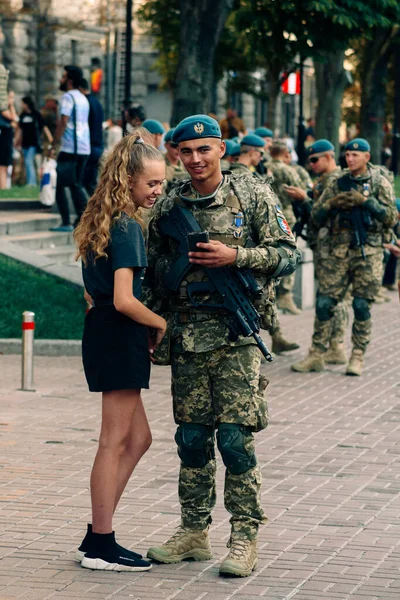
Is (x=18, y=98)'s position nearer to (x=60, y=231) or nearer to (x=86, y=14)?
(x=86, y=14)

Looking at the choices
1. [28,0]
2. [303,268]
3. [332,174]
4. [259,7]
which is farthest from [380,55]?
[332,174]

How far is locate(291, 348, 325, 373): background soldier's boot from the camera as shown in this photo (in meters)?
12.5

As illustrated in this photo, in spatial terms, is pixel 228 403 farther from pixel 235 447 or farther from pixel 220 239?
pixel 220 239

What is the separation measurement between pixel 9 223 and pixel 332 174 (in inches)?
245

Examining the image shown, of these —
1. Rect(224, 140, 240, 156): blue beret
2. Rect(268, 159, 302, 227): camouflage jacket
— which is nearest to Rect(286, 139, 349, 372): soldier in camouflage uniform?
Rect(224, 140, 240, 156): blue beret

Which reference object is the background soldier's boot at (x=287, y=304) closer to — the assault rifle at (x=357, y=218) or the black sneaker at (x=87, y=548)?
the assault rifle at (x=357, y=218)

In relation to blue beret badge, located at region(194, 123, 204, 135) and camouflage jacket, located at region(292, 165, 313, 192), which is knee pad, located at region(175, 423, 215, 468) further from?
camouflage jacket, located at region(292, 165, 313, 192)

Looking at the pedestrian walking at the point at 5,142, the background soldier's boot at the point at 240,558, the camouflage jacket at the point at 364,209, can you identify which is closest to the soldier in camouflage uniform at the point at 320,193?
the camouflage jacket at the point at 364,209

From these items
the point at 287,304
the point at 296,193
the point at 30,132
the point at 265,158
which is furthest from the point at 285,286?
the point at 30,132

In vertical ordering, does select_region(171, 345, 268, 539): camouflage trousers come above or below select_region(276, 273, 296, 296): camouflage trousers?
above

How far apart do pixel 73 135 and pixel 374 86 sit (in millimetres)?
17939

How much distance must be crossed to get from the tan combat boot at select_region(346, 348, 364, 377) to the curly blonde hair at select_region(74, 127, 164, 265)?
6.58m

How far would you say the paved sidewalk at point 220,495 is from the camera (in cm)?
591

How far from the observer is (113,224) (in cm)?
587
